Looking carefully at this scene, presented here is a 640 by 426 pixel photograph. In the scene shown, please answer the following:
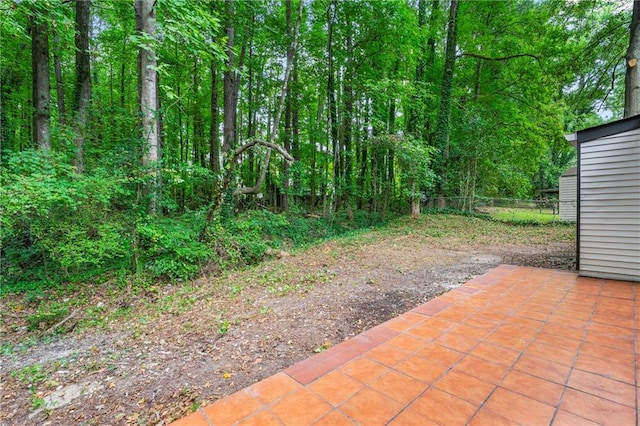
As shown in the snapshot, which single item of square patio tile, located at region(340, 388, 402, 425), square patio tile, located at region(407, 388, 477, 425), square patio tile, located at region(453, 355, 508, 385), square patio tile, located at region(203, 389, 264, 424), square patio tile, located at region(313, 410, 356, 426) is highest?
square patio tile, located at region(453, 355, 508, 385)

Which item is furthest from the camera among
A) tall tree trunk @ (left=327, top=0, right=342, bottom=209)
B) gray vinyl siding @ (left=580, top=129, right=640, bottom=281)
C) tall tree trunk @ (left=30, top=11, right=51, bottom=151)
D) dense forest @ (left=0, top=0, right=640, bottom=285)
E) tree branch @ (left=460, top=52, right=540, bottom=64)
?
tree branch @ (left=460, top=52, right=540, bottom=64)

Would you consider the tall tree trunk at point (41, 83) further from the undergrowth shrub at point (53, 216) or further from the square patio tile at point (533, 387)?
the square patio tile at point (533, 387)

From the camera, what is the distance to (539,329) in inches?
97.9

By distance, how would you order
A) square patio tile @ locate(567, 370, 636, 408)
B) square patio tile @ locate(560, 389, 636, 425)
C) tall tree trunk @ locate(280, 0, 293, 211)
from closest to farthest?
square patio tile @ locate(560, 389, 636, 425)
square patio tile @ locate(567, 370, 636, 408)
tall tree trunk @ locate(280, 0, 293, 211)

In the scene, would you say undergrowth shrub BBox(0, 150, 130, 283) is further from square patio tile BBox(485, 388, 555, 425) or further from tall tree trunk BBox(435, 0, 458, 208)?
tall tree trunk BBox(435, 0, 458, 208)

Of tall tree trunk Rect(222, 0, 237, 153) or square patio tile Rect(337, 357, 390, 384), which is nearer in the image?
square patio tile Rect(337, 357, 390, 384)

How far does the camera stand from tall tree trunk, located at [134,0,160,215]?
4.35 m

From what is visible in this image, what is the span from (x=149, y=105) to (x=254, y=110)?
839 cm

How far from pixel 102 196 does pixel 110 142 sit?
167 centimetres

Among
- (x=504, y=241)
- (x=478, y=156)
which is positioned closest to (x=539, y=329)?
(x=504, y=241)

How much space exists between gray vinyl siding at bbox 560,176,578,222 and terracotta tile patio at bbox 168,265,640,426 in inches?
450

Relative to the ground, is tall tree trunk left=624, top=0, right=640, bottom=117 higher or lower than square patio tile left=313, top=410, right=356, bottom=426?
higher

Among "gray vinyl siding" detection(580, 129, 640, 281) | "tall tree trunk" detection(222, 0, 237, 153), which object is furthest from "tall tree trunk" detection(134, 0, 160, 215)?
"gray vinyl siding" detection(580, 129, 640, 281)

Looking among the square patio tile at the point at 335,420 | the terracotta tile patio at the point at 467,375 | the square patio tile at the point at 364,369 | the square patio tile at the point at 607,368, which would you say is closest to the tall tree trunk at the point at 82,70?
the terracotta tile patio at the point at 467,375
